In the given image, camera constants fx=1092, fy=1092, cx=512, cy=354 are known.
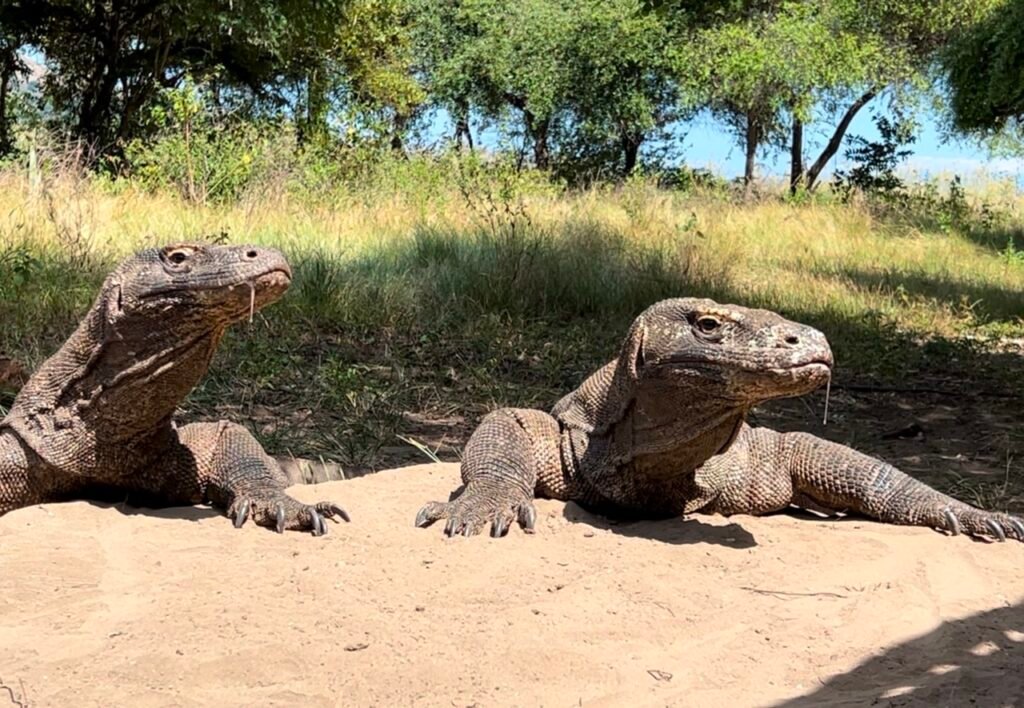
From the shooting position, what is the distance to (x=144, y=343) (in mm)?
2949

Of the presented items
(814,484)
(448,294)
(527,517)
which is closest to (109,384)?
(527,517)

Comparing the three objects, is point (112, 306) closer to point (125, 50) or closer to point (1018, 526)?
point (1018, 526)

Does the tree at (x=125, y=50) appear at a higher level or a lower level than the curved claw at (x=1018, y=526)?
higher

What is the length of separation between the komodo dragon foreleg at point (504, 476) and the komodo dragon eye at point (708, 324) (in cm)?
72

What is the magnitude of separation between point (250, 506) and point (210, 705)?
3.67ft

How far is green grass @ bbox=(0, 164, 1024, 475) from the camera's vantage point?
5.20 m

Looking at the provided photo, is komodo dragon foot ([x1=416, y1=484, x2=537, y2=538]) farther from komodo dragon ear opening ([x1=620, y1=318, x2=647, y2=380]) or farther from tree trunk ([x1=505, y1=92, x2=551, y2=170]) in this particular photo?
tree trunk ([x1=505, y1=92, x2=551, y2=170])

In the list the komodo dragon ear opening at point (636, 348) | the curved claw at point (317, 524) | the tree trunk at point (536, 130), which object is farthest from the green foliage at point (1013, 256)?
the tree trunk at point (536, 130)

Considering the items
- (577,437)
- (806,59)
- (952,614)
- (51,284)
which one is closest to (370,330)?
(51,284)

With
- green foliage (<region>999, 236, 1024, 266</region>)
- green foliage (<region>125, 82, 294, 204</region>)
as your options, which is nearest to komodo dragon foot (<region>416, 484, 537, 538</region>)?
green foliage (<region>125, 82, 294, 204</region>)

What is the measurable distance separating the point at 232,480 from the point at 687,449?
1.34 metres

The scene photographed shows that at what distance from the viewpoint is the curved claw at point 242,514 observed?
10.1 feet

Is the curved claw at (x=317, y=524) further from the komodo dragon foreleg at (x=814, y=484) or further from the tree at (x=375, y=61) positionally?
the tree at (x=375, y=61)

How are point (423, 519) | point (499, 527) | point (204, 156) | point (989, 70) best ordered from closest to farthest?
point (499, 527) < point (423, 519) < point (204, 156) < point (989, 70)
